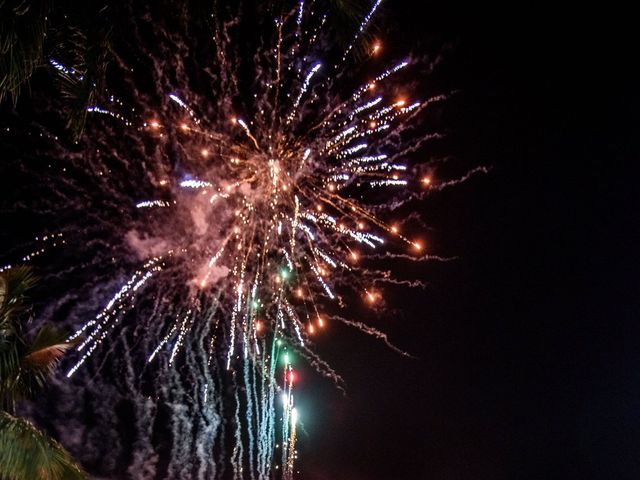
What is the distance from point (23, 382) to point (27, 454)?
1340 millimetres

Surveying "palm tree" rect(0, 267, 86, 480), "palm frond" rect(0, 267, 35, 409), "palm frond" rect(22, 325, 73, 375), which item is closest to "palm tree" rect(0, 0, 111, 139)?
"palm frond" rect(0, 267, 35, 409)

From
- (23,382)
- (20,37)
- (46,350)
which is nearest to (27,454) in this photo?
(23,382)

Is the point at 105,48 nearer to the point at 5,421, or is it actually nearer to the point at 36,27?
the point at 36,27

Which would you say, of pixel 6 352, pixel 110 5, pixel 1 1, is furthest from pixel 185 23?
pixel 6 352

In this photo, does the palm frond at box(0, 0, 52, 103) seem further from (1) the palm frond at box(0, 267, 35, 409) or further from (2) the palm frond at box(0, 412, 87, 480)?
(2) the palm frond at box(0, 412, 87, 480)

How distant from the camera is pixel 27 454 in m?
7.21

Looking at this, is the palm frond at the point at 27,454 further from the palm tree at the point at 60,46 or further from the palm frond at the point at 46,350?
the palm tree at the point at 60,46

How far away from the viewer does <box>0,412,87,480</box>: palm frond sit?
23.4 ft

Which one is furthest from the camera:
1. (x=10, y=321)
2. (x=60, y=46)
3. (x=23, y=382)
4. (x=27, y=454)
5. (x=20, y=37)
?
(x=23, y=382)

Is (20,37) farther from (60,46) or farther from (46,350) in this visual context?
(46,350)

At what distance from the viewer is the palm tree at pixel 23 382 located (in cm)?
719

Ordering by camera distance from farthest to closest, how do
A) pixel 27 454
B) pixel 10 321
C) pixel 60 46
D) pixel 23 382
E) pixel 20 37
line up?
pixel 23 382 < pixel 10 321 < pixel 27 454 < pixel 60 46 < pixel 20 37

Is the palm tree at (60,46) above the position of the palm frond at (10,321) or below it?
above

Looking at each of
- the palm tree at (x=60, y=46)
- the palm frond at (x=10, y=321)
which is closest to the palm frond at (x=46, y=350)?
the palm frond at (x=10, y=321)
